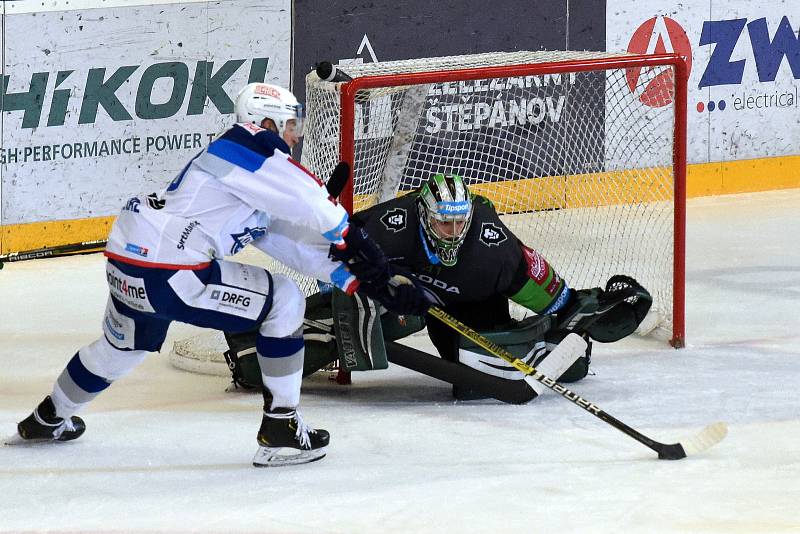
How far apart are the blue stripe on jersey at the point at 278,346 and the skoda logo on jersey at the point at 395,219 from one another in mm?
828

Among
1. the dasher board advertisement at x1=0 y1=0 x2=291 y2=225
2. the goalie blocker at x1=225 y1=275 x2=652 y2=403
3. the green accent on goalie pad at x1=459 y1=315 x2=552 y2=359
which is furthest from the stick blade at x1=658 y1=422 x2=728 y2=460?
the dasher board advertisement at x1=0 y1=0 x2=291 y2=225

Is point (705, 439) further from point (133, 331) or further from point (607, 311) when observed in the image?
point (133, 331)

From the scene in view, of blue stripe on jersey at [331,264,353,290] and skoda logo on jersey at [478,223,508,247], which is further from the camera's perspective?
skoda logo on jersey at [478,223,508,247]

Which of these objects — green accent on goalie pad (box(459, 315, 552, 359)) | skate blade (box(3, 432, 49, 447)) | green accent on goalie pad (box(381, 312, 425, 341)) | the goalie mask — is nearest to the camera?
skate blade (box(3, 432, 49, 447))

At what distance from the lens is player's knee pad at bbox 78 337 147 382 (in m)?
4.25

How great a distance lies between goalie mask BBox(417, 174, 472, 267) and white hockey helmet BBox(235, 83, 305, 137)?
0.69 m

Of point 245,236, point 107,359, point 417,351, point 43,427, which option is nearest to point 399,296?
point 245,236

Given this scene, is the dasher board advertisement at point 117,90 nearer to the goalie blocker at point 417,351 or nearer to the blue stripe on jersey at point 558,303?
the goalie blocker at point 417,351

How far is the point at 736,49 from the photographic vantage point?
877 cm

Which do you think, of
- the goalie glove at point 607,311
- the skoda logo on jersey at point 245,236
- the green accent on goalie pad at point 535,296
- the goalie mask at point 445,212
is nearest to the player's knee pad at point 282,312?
the skoda logo on jersey at point 245,236

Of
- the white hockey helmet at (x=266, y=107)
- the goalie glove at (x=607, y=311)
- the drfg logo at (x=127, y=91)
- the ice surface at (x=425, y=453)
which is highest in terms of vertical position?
the drfg logo at (x=127, y=91)

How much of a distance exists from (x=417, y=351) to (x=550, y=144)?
8.68ft

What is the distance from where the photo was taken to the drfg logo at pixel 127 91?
693 cm

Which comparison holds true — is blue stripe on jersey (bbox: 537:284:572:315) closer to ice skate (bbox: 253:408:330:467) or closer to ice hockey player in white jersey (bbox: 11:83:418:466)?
ice hockey player in white jersey (bbox: 11:83:418:466)
